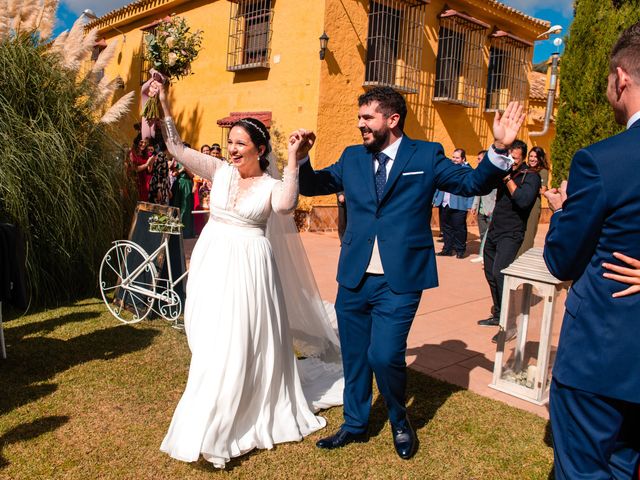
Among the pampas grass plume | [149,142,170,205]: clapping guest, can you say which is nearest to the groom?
the pampas grass plume

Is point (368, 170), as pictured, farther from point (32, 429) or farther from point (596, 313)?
point (32, 429)

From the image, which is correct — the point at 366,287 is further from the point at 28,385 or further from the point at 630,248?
the point at 28,385

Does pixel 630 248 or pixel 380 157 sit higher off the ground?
pixel 380 157

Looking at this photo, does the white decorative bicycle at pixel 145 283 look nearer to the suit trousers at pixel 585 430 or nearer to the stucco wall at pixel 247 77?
the suit trousers at pixel 585 430

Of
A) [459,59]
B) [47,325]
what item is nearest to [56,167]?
[47,325]

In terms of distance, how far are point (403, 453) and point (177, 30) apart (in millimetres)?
4571

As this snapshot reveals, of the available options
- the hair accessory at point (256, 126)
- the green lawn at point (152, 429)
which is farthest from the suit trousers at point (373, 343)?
the hair accessory at point (256, 126)

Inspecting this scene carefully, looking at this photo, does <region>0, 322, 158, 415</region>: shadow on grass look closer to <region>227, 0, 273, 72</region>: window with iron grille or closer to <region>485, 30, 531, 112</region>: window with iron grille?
<region>227, 0, 273, 72</region>: window with iron grille

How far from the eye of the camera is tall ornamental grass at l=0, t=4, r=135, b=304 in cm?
559

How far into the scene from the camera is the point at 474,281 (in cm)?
854

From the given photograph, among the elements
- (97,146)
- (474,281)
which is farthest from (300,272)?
(474,281)

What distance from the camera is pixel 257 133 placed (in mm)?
3445

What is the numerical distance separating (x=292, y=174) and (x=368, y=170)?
1.50ft

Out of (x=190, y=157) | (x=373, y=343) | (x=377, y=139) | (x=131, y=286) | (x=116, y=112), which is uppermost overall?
(x=116, y=112)
